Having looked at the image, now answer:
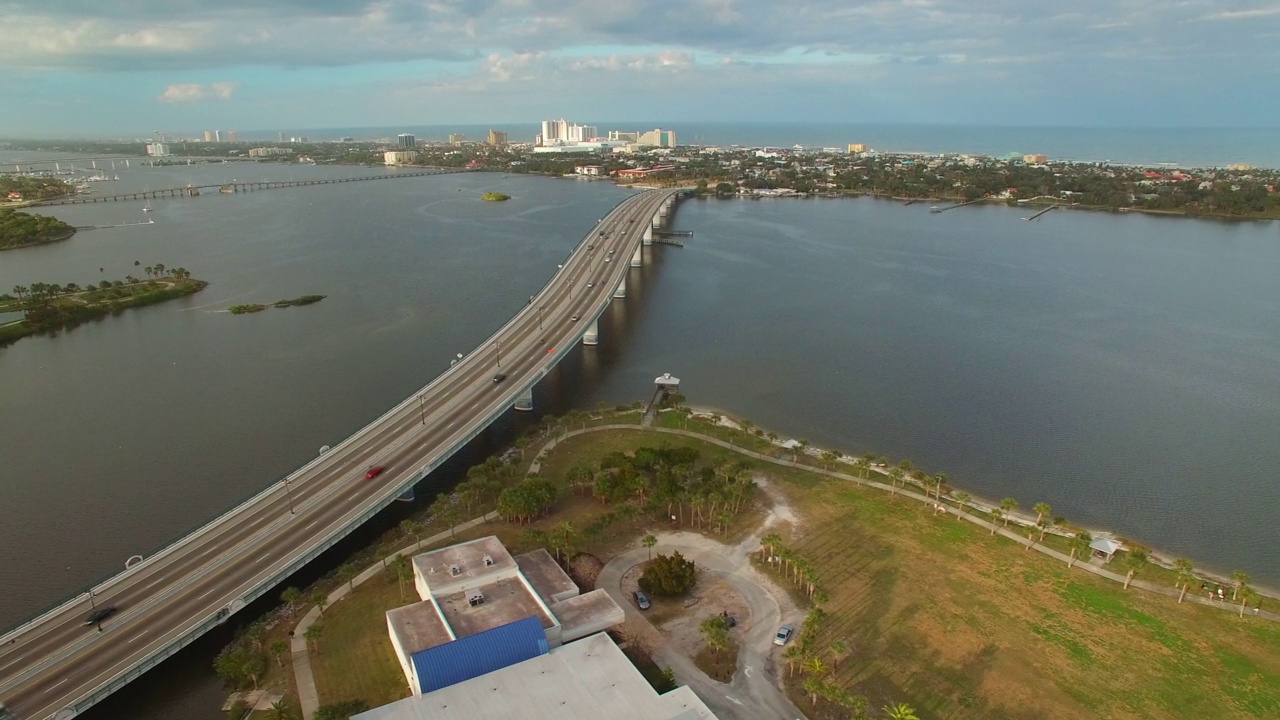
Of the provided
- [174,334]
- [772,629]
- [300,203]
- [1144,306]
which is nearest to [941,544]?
[772,629]

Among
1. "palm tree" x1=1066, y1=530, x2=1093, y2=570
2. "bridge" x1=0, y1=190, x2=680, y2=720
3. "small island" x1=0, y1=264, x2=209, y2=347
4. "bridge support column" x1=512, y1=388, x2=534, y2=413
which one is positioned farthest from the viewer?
"small island" x1=0, y1=264, x2=209, y2=347

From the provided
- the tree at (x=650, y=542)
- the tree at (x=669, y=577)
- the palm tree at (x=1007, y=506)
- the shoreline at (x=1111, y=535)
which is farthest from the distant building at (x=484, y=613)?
the palm tree at (x=1007, y=506)

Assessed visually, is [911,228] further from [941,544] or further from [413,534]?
[413,534]

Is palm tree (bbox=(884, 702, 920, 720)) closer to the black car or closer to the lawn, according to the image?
the lawn

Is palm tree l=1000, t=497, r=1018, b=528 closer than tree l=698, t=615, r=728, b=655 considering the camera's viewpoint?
No

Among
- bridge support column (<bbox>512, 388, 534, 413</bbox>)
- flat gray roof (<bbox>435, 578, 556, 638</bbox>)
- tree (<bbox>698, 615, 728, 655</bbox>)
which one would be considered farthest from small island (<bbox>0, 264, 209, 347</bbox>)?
tree (<bbox>698, 615, 728, 655</bbox>)

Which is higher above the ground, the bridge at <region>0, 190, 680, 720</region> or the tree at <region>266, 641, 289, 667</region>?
the bridge at <region>0, 190, 680, 720</region>
